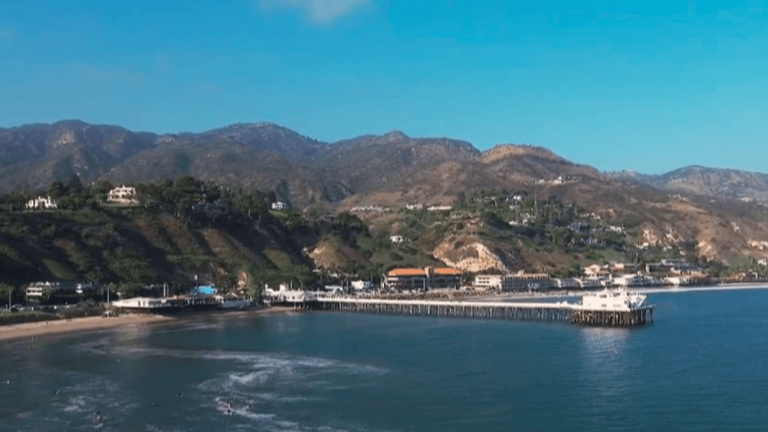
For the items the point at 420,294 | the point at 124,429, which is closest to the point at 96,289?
the point at 420,294

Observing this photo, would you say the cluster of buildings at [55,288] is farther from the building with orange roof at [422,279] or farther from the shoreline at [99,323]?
the building with orange roof at [422,279]

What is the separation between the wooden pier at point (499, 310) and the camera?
309 ft

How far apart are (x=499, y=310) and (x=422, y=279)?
171ft

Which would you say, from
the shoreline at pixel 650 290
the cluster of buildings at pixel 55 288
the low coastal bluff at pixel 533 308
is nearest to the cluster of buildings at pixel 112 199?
the cluster of buildings at pixel 55 288

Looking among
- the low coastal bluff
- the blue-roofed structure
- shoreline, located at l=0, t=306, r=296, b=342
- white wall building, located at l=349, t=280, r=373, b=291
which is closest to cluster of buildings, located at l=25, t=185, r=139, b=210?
the blue-roofed structure

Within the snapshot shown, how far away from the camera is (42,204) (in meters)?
142

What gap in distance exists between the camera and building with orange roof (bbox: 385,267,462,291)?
156 metres

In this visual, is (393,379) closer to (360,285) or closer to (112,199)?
(360,285)

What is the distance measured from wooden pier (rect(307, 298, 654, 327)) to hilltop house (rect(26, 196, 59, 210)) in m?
48.5

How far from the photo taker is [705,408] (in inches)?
1944

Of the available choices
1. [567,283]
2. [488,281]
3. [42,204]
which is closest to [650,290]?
[567,283]

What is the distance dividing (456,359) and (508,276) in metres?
99.3

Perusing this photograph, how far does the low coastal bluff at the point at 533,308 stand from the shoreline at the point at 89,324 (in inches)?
550

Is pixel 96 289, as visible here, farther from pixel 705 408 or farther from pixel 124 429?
pixel 705 408
